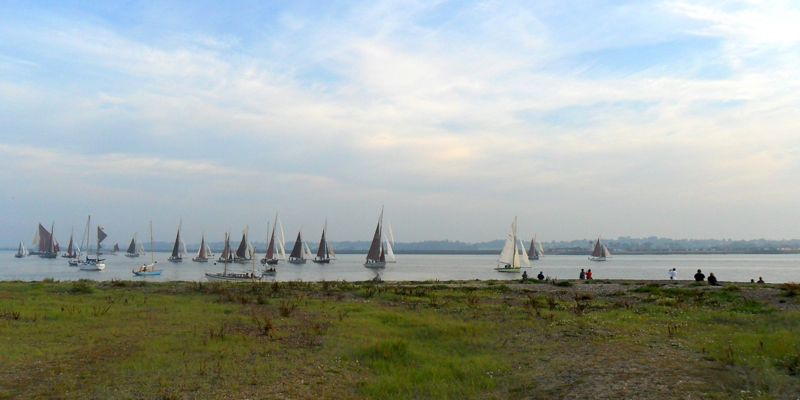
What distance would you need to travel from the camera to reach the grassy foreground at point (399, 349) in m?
10.9

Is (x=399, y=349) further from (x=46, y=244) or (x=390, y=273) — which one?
(x=46, y=244)

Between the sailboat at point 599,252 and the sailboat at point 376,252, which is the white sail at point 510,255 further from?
the sailboat at point 599,252

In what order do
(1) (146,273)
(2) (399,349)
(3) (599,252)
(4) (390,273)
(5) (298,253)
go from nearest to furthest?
(2) (399,349) → (1) (146,273) → (4) (390,273) → (5) (298,253) → (3) (599,252)

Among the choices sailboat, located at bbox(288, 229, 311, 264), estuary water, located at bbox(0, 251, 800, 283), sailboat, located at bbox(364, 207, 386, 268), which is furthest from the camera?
sailboat, located at bbox(288, 229, 311, 264)

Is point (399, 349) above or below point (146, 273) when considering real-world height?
above

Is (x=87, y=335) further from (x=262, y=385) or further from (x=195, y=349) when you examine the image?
(x=262, y=385)

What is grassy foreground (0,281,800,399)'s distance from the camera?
10.9 m

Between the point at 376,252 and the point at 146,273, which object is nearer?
the point at 146,273

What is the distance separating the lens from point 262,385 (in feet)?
37.0

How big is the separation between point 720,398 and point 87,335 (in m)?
15.1

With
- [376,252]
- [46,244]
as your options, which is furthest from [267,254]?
[46,244]

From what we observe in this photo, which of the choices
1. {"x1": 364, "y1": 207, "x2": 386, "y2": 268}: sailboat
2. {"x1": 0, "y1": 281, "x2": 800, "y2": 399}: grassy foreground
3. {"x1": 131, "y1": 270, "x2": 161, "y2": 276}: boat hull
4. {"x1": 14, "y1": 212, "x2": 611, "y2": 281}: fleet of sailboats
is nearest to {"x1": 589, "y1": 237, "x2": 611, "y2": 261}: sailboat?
{"x1": 14, "y1": 212, "x2": 611, "y2": 281}: fleet of sailboats

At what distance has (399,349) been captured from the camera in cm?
1405

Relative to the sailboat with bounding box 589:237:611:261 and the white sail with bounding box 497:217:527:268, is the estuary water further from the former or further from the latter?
the sailboat with bounding box 589:237:611:261
